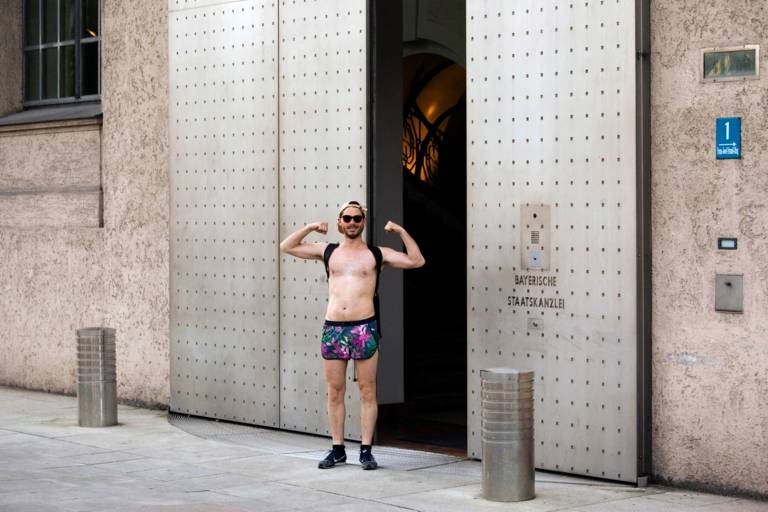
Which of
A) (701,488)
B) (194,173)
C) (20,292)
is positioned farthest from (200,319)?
(701,488)

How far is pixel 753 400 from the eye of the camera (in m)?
8.66

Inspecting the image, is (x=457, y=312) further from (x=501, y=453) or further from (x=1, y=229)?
(x=501, y=453)

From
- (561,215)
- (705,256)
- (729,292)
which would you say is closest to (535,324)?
(561,215)

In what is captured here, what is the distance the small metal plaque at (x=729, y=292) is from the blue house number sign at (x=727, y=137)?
800mm

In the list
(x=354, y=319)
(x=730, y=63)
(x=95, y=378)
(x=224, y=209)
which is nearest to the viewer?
(x=730, y=63)

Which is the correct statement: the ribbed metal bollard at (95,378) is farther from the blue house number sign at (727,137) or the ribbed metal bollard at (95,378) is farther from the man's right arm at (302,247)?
the blue house number sign at (727,137)

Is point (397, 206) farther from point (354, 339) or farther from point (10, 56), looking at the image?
point (10, 56)

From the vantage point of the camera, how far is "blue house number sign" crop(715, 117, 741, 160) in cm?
873

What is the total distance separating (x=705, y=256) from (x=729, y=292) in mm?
296

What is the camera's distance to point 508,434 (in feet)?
27.7

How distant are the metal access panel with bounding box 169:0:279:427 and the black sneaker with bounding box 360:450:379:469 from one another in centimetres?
216

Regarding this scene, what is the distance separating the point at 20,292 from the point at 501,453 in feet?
26.7

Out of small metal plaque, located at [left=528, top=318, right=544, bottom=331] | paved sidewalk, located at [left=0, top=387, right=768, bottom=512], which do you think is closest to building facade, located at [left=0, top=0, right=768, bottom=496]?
small metal plaque, located at [left=528, top=318, right=544, bottom=331]

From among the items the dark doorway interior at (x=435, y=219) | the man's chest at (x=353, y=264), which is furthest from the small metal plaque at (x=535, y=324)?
the dark doorway interior at (x=435, y=219)
